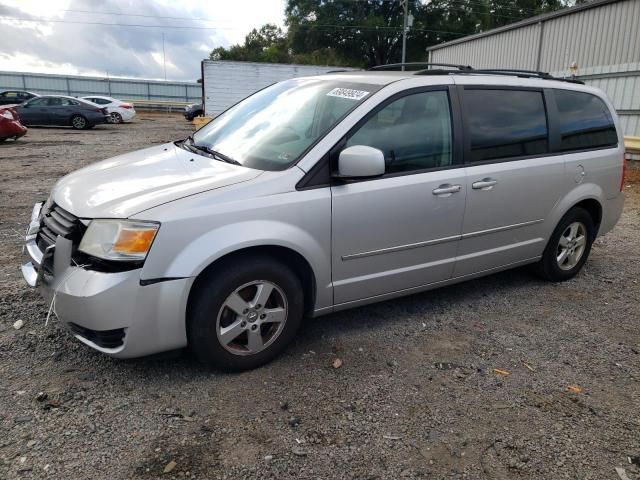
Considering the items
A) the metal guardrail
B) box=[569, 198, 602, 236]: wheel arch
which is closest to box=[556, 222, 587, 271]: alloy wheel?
box=[569, 198, 602, 236]: wheel arch

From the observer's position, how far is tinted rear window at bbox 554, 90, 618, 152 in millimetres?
4368

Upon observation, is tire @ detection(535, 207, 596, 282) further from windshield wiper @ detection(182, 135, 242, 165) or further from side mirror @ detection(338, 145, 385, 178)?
windshield wiper @ detection(182, 135, 242, 165)

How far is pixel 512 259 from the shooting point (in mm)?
4246

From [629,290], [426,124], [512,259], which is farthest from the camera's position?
[629,290]

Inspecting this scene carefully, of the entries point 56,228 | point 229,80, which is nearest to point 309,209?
point 56,228

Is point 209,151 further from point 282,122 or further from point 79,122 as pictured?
point 79,122

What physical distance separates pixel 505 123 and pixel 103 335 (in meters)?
3.19

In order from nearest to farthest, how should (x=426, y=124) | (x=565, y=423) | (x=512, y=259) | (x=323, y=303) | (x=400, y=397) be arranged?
(x=565, y=423) → (x=400, y=397) → (x=323, y=303) → (x=426, y=124) → (x=512, y=259)

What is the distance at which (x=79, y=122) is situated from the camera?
21688 millimetres

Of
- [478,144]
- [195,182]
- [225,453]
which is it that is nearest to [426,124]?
[478,144]

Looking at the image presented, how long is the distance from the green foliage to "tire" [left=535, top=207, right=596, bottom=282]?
40.8 m

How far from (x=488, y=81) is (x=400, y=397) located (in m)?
2.50

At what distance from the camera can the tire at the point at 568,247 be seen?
4520mm

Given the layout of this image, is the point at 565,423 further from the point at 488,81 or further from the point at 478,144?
the point at 488,81
